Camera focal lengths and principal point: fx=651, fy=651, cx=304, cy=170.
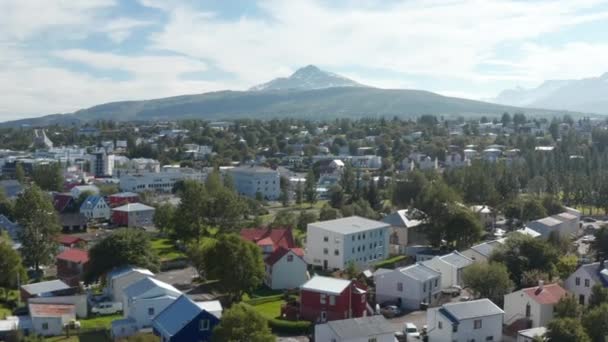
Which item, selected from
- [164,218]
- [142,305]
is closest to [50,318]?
[142,305]

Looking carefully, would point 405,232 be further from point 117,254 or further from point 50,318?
point 50,318

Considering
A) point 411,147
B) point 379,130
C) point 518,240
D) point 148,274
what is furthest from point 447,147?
point 148,274

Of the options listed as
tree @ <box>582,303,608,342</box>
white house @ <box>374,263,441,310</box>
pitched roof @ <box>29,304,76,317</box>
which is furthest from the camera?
white house @ <box>374,263,441,310</box>

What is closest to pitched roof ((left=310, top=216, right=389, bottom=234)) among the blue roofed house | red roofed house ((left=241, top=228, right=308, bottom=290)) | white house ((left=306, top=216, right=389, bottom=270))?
white house ((left=306, top=216, right=389, bottom=270))

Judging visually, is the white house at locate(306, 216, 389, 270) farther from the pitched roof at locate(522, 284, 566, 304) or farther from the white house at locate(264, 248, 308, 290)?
the pitched roof at locate(522, 284, 566, 304)

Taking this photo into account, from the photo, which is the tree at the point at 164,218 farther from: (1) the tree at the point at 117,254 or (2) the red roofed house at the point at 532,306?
(2) the red roofed house at the point at 532,306

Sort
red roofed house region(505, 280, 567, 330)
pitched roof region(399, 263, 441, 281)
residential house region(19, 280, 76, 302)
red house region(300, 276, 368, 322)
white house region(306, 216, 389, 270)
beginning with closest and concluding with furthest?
1. red roofed house region(505, 280, 567, 330)
2. red house region(300, 276, 368, 322)
3. residential house region(19, 280, 76, 302)
4. pitched roof region(399, 263, 441, 281)
5. white house region(306, 216, 389, 270)

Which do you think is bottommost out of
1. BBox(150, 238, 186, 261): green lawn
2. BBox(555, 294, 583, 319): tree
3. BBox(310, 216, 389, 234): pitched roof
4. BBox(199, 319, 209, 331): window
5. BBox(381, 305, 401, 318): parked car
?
BBox(150, 238, 186, 261): green lawn

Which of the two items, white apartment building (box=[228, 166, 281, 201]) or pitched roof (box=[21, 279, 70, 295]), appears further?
white apartment building (box=[228, 166, 281, 201])
